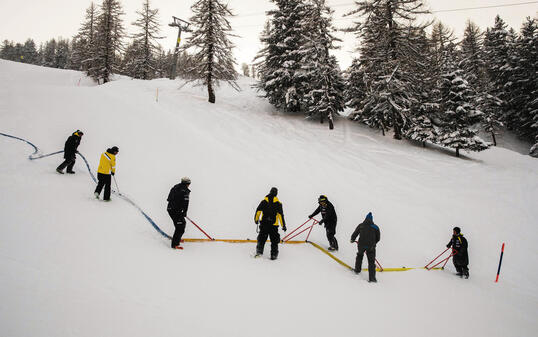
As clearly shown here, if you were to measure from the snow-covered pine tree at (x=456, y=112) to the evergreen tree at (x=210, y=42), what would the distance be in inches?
736

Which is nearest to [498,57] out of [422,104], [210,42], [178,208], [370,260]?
[422,104]

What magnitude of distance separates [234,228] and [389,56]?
19.7 metres

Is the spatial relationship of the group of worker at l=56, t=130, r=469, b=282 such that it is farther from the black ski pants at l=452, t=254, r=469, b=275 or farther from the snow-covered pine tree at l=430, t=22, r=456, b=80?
the snow-covered pine tree at l=430, t=22, r=456, b=80

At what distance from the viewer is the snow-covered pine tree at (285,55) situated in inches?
894

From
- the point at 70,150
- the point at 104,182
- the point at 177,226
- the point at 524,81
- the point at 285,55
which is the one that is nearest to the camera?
the point at 177,226

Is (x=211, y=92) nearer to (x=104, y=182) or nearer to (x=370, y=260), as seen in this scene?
(x=104, y=182)

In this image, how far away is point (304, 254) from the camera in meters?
7.51

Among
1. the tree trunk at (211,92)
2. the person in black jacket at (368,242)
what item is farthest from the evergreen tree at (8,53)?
the person in black jacket at (368,242)

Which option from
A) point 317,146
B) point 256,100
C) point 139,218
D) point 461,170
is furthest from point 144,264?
point 256,100

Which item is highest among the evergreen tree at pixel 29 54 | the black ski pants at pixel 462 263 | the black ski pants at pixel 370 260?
the evergreen tree at pixel 29 54

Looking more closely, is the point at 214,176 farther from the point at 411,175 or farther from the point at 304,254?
the point at 411,175

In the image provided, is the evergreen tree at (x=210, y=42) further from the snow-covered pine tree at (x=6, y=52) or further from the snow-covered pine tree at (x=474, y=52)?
the snow-covered pine tree at (x=6, y=52)

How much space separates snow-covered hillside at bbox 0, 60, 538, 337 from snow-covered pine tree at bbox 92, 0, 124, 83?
1604cm

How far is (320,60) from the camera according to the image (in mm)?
21141
